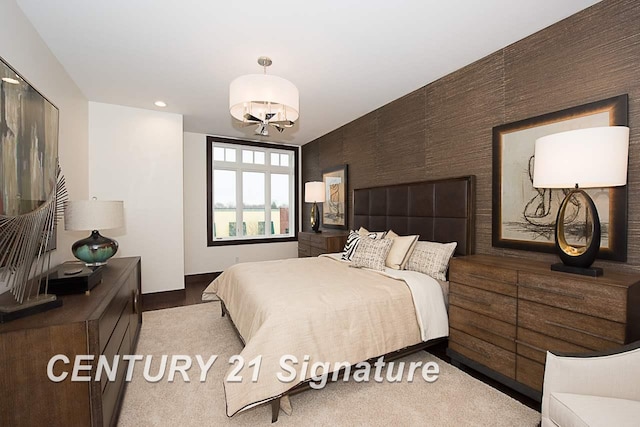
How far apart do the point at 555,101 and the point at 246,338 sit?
2.94 metres

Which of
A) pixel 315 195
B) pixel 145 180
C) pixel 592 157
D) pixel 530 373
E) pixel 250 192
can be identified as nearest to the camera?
pixel 592 157

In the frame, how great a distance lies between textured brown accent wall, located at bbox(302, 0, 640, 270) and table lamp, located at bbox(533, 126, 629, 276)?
0.33 meters

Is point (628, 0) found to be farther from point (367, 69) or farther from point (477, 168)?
point (367, 69)

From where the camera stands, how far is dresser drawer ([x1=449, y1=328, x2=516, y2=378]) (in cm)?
193

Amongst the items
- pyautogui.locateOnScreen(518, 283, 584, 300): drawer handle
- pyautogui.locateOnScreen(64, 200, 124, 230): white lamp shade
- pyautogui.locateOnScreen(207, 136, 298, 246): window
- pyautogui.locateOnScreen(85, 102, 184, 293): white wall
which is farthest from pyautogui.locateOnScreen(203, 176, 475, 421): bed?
pyautogui.locateOnScreen(207, 136, 298, 246): window

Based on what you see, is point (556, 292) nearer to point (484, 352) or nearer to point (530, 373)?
point (530, 373)

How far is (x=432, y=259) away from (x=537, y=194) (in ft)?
3.23

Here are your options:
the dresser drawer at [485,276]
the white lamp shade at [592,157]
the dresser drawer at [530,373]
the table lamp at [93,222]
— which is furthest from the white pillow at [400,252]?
the table lamp at [93,222]

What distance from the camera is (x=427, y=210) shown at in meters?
3.08

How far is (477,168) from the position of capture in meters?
2.68

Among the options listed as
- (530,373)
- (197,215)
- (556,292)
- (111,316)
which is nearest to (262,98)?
(111,316)

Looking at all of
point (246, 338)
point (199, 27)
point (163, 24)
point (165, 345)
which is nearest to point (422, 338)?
point (246, 338)

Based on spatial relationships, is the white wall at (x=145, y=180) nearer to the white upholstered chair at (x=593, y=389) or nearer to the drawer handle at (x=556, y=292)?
the drawer handle at (x=556, y=292)

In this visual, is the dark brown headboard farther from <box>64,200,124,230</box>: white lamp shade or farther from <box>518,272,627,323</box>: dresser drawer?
<box>64,200,124,230</box>: white lamp shade
